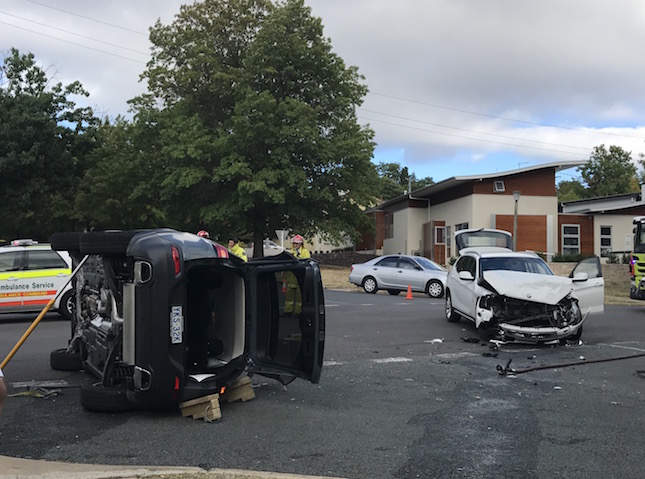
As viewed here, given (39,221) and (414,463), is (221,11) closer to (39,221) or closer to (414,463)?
(39,221)

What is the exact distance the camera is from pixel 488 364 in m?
8.79

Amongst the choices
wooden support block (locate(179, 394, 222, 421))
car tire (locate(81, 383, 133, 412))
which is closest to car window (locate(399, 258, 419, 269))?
wooden support block (locate(179, 394, 222, 421))

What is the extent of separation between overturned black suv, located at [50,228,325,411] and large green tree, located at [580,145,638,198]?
67.0 meters

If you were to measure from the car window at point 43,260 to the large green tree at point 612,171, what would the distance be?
63.2 metres

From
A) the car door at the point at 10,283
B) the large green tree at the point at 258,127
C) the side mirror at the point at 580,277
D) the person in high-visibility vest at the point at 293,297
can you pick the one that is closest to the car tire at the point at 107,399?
the person in high-visibility vest at the point at 293,297

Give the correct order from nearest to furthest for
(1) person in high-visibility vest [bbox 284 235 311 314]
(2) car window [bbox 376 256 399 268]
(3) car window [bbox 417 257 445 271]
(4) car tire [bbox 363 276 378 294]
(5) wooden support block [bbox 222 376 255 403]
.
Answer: (5) wooden support block [bbox 222 376 255 403] → (1) person in high-visibility vest [bbox 284 235 311 314] → (3) car window [bbox 417 257 445 271] → (2) car window [bbox 376 256 399 268] → (4) car tire [bbox 363 276 378 294]

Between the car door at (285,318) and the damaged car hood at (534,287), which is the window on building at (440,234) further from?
the car door at (285,318)

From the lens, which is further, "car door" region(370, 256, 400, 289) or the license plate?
"car door" region(370, 256, 400, 289)

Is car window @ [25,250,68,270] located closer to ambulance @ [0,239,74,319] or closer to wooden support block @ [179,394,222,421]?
ambulance @ [0,239,74,319]

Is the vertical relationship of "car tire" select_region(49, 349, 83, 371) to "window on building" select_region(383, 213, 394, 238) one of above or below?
below

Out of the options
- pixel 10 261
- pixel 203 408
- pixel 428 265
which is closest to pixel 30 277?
pixel 10 261

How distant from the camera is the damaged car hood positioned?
9930 mm

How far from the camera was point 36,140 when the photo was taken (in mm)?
32031

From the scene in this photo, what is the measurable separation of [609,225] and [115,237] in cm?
3432
